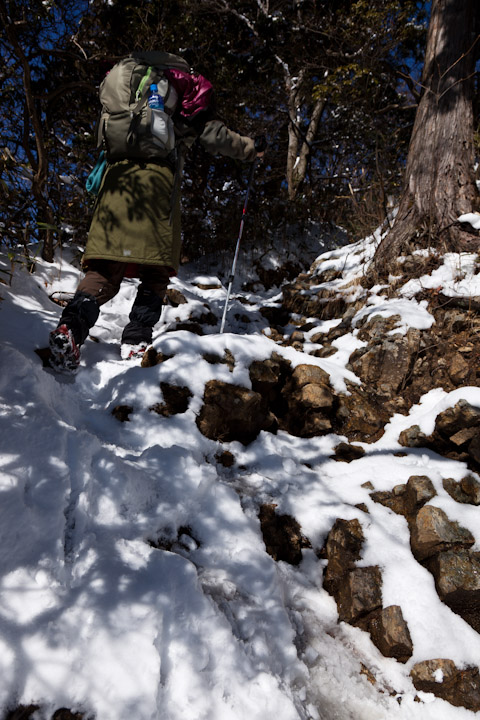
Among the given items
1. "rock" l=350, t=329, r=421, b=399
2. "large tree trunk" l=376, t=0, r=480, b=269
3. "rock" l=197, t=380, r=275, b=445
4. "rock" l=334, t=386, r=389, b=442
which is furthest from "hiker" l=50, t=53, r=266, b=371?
"large tree trunk" l=376, t=0, r=480, b=269

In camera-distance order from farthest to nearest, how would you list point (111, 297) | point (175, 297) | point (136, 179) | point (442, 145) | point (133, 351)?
point (175, 297), point (442, 145), point (133, 351), point (111, 297), point (136, 179)

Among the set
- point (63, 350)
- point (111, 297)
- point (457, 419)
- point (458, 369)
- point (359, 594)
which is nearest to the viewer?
point (359, 594)

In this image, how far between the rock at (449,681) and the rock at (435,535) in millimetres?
407

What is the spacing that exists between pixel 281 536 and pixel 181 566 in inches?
24.3

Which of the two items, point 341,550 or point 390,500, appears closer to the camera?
point 341,550

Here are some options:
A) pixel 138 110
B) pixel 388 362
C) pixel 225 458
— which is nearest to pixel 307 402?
pixel 225 458

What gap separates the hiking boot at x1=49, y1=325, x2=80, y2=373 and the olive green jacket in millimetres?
573

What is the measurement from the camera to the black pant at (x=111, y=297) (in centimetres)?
227

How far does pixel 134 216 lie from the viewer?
239cm

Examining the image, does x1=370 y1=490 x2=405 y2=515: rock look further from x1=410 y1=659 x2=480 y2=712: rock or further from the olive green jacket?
the olive green jacket

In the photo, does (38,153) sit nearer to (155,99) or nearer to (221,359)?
(155,99)

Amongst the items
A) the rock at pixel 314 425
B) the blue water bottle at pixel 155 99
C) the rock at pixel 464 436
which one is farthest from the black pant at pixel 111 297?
the rock at pixel 464 436

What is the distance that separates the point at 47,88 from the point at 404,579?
654cm

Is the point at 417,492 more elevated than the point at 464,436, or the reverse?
the point at 464,436
